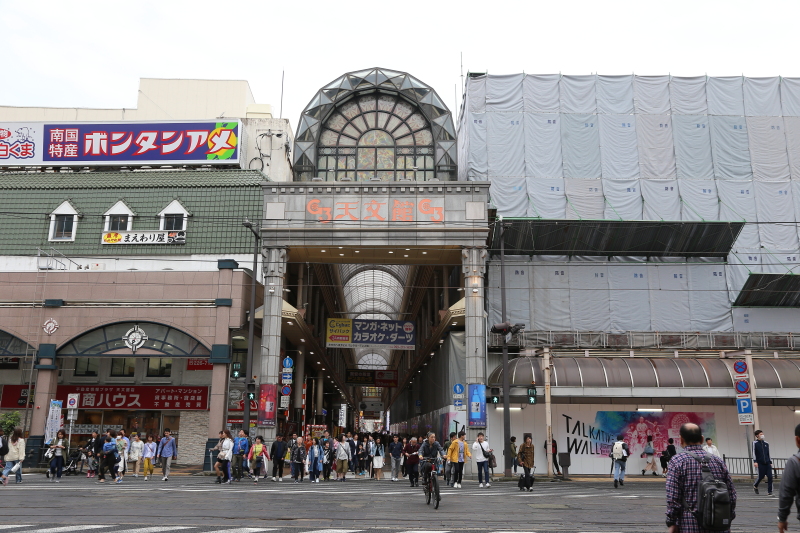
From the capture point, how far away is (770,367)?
102 ft

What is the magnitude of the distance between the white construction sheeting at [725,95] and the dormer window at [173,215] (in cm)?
2963

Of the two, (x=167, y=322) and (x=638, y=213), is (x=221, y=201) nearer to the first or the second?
(x=167, y=322)

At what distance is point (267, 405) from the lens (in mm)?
31266

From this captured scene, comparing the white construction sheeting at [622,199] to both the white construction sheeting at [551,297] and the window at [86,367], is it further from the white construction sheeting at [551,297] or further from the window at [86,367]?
the window at [86,367]

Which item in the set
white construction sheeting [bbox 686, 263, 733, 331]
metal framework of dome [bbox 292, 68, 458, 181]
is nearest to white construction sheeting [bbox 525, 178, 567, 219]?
white construction sheeting [bbox 686, 263, 733, 331]

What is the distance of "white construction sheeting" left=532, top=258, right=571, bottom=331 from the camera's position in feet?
115

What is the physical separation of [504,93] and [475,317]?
13752 millimetres

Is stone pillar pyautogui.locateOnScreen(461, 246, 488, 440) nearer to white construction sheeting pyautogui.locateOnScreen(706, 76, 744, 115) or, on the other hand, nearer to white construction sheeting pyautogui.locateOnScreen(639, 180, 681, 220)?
white construction sheeting pyautogui.locateOnScreen(639, 180, 681, 220)

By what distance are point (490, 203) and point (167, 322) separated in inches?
692

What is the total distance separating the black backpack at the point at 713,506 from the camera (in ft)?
19.7

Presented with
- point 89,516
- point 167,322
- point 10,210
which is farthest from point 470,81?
point 89,516

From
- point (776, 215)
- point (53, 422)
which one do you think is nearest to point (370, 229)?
point (53, 422)

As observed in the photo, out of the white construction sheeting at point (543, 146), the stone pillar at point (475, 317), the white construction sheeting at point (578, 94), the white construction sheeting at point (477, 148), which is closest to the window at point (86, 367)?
the stone pillar at point (475, 317)

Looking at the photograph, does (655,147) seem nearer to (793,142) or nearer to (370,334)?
(793,142)
